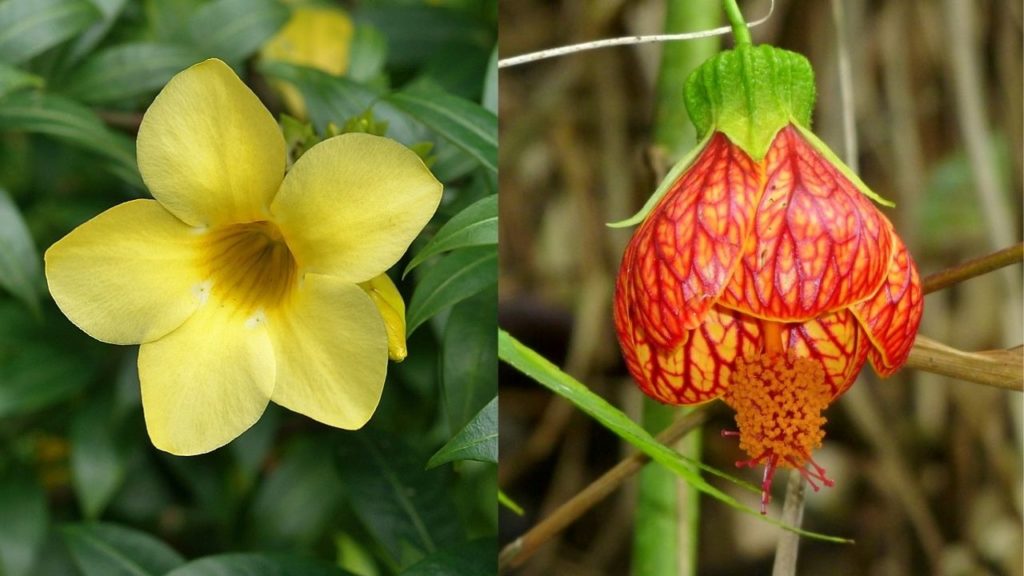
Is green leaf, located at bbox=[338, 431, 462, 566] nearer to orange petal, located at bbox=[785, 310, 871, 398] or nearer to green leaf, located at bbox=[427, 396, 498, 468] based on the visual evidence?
green leaf, located at bbox=[427, 396, 498, 468]

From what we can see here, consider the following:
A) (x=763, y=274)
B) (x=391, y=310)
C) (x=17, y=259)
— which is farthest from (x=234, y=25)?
(x=763, y=274)

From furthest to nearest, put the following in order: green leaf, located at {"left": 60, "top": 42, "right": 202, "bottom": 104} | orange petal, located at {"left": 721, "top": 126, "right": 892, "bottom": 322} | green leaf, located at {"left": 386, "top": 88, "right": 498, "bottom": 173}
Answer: green leaf, located at {"left": 60, "top": 42, "right": 202, "bottom": 104} < green leaf, located at {"left": 386, "top": 88, "right": 498, "bottom": 173} < orange petal, located at {"left": 721, "top": 126, "right": 892, "bottom": 322}

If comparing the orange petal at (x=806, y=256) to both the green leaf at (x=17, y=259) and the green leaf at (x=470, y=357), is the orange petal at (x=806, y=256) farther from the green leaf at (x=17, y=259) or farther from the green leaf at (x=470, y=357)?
the green leaf at (x=17, y=259)

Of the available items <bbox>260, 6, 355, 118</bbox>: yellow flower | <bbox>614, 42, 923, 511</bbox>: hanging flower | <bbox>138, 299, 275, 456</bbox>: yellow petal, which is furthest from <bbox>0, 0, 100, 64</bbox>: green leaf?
<bbox>614, 42, 923, 511</bbox>: hanging flower

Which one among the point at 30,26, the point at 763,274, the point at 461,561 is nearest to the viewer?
the point at 763,274

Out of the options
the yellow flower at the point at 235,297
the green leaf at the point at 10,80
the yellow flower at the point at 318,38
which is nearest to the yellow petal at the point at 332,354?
the yellow flower at the point at 235,297

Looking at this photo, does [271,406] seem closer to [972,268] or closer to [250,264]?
[250,264]
